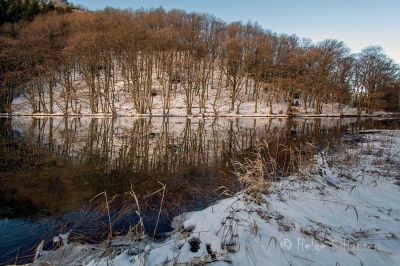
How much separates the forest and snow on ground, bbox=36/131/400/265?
48894 millimetres

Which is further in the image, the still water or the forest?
the forest

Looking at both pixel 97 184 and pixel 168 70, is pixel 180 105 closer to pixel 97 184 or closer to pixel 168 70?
pixel 168 70

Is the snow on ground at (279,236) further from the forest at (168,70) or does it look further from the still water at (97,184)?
the forest at (168,70)

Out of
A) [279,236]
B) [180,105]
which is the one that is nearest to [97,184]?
[279,236]

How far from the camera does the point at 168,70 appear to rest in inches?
2368

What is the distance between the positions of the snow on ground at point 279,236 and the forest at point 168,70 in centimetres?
4889

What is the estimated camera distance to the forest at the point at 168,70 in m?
57.8

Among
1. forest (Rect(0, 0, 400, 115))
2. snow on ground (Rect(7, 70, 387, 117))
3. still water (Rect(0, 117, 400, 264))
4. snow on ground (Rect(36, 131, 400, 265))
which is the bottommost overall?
still water (Rect(0, 117, 400, 264))

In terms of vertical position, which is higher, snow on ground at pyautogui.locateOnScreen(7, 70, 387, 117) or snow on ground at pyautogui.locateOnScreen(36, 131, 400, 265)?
snow on ground at pyautogui.locateOnScreen(7, 70, 387, 117)

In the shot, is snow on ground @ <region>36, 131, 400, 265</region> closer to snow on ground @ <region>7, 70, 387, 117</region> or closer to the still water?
the still water

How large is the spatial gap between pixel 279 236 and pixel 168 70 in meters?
56.2

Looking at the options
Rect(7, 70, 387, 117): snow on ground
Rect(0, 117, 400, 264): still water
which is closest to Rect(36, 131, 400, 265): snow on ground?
Rect(0, 117, 400, 264): still water

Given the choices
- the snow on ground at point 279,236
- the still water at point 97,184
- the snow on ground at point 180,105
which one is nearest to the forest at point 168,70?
the snow on ground at point 180,105

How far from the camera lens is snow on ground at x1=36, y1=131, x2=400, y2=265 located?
538 cm
